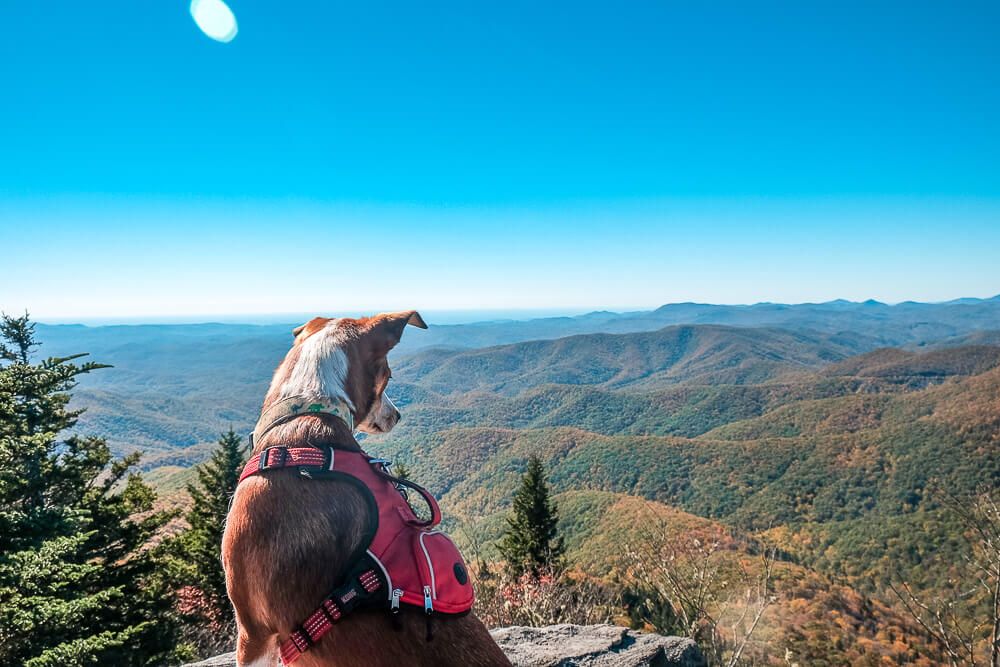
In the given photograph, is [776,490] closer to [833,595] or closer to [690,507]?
[690,507]

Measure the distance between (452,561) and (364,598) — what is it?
1.36 ft

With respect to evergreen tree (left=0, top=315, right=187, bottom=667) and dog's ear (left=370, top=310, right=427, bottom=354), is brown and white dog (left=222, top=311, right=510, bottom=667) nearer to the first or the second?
dog's ear (left=370, top=310, right=427, bottom=354)

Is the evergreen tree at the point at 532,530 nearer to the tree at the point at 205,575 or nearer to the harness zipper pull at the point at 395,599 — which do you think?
Answer: the tree at the point at 205,575

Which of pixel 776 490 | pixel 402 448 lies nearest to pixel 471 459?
pixel 402 448

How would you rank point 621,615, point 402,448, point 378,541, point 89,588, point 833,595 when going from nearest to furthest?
point 378,541, point 89,588, point 621,615, point 833,595, point 402,448

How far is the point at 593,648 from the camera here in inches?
195

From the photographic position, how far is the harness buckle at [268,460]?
78.1 inches

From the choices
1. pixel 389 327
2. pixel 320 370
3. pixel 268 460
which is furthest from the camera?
pixel 389 327

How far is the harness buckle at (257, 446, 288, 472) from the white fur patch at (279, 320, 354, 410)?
318 millimetres

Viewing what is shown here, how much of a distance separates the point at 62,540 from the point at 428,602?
7.37 meters

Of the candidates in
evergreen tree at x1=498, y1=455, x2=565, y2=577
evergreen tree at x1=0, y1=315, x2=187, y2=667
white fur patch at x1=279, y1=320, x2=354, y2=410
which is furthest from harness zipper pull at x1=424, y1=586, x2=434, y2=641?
evergreen tree at x1=498, y1=455, x2=565, y2=577

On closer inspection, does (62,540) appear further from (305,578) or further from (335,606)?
(335,606)

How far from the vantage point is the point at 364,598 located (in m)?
1.75

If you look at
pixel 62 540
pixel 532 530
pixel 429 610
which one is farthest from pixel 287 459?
pixel 532 530
